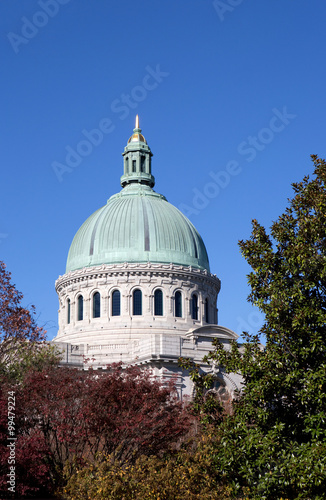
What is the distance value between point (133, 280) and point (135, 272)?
85 cm

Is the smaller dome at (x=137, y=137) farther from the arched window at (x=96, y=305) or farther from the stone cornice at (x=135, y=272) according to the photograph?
the arched window at (x=96, y=305)

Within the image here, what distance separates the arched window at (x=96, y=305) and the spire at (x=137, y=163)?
15509 mm

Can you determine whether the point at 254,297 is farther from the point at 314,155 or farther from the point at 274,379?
the point at 314,155

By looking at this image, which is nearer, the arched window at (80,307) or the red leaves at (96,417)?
the red leaves at (96,417)

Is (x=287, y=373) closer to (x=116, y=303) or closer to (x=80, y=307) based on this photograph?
(x=116, y=303)

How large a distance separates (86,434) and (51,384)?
2883 millimetres

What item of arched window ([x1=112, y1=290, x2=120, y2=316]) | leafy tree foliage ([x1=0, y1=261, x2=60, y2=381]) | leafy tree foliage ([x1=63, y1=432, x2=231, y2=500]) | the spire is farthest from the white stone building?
leafy tree foliage ([x1=63, y1=432, x2=231, y2=500])

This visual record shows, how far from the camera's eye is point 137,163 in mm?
87438

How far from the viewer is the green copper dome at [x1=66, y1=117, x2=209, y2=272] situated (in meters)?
79.2

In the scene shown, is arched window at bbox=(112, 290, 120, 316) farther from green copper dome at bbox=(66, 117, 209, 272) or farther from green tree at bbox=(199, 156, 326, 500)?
green tree at bbox=(199, 156, 326, 500)

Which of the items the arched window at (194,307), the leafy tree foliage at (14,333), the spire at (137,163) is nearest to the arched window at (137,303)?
the arched window at (194,307)

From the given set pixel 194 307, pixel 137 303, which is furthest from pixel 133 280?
pixel 194 307

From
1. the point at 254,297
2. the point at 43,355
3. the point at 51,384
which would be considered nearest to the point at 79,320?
the point at 43,355

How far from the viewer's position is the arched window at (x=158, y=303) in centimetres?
7656
